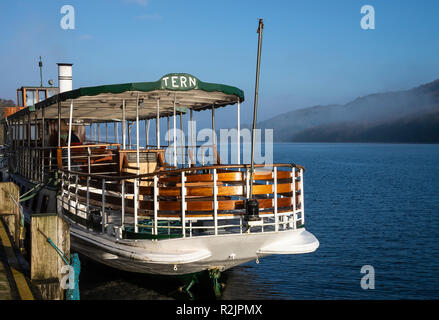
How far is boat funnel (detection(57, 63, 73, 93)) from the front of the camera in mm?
20625

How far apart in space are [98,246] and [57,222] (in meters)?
3.38

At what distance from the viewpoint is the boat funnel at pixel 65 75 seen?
67.7 ft

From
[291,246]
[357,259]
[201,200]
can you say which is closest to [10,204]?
[201,200]

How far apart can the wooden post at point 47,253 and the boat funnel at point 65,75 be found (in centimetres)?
1439

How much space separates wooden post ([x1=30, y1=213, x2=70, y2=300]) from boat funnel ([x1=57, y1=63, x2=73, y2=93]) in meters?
14.4

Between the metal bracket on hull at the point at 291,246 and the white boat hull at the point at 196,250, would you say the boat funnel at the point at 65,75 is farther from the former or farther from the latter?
the metal bracket on hull at the point at 291,246

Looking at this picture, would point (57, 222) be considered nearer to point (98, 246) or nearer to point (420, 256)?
point (98, 246)

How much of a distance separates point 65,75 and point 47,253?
578 inches

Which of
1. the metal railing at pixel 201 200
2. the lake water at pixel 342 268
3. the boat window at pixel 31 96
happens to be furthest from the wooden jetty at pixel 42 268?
the boat window at pixel 31 96

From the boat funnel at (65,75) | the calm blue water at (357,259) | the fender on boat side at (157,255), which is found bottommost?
the calm blue water at (357,259)

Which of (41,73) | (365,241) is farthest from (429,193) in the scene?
(41,73)

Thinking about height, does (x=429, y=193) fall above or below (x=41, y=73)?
below

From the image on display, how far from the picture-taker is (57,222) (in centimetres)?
770

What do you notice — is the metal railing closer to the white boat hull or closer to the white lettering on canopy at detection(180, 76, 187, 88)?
the white boat hull
